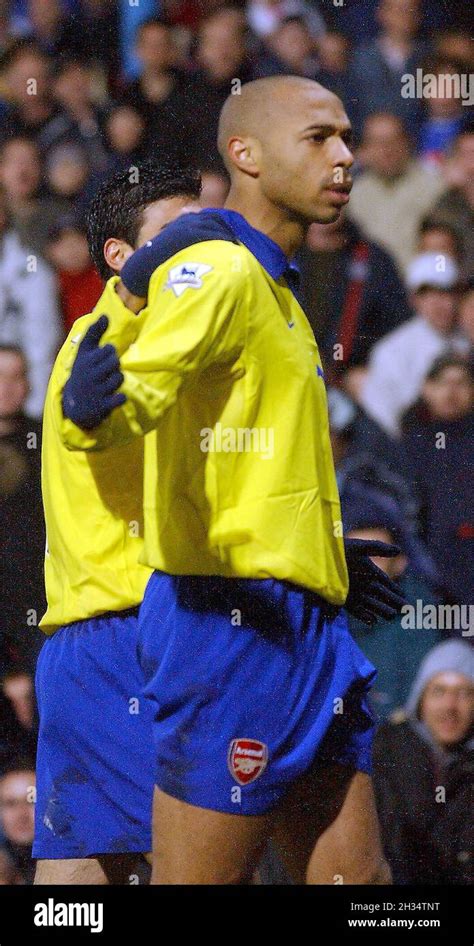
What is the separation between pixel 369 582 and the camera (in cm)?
287

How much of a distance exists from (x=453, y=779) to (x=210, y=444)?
1804 millimetres

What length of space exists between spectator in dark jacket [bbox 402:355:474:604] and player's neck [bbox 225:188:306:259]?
61.9 inches

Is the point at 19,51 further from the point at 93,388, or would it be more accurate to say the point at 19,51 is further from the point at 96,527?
the point at 93,388

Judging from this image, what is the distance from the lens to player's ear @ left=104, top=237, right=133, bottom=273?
2996mm

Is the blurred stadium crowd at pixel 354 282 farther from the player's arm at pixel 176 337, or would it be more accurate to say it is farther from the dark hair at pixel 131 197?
the player's arm at pixel 176 337

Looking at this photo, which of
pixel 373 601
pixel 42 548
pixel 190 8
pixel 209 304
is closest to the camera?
pixel 209 304

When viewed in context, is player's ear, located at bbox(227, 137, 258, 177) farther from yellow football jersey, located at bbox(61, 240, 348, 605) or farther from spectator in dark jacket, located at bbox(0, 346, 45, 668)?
spectator in dark jacket, located at bbox(0, 346, 45, 668)

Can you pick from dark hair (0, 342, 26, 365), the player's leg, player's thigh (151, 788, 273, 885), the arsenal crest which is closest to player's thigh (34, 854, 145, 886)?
the player's leg

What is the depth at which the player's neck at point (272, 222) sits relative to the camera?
8.27ft

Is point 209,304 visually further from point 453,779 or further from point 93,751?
point 453,779

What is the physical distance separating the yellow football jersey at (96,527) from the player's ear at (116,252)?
0.71 ft

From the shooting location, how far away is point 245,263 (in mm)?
2314

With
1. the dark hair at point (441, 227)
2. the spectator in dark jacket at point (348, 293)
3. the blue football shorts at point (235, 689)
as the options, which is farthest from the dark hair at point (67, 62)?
the blue football shorts at point (235, 689)
